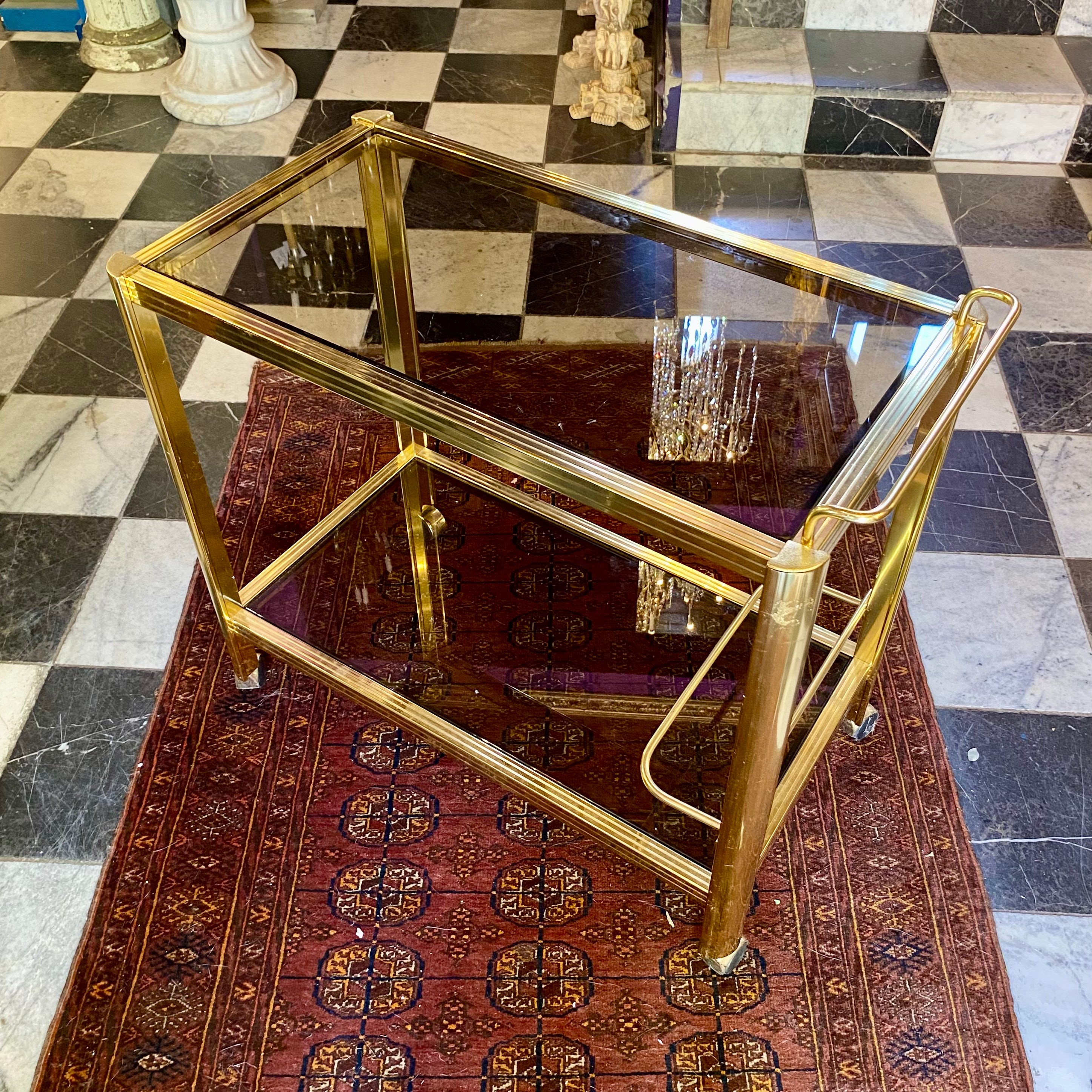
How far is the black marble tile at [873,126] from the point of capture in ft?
10.7

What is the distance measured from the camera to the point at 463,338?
6.20ft

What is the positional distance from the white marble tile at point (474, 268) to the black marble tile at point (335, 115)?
1.42m

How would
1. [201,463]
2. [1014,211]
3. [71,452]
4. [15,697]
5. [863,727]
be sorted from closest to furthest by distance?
[863,727]
[15,697]
[201,463]
[71,452]
[1014,211]

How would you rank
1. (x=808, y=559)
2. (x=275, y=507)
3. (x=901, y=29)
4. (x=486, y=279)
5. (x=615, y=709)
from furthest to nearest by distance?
(x=901, y=29) → (x=275, y=507) → (x=486, y=279) → (x=615, y=709) → (x=808, y=559)

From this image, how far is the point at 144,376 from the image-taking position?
1.61 meters

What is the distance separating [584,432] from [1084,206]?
2350 mm

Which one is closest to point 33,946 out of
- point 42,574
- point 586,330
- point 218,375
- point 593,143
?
point 42,574

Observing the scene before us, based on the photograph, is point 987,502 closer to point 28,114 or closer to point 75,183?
point 75,183

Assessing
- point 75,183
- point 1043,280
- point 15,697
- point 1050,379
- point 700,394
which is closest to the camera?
point 700,394

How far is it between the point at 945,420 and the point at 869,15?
2.65 metres

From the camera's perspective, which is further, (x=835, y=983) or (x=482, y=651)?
(x=482, y=651)

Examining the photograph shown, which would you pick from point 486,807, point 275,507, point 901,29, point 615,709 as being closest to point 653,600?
point 615,709

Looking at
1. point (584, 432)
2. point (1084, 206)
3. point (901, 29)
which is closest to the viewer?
point (584, 432)

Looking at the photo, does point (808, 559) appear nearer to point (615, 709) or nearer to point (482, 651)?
point (615, 709)
